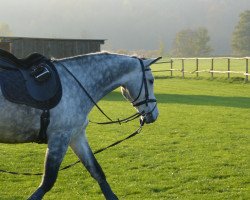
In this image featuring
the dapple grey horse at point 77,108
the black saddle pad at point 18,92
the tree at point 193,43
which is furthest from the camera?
the tree at point 193,43

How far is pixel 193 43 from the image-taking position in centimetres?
15850

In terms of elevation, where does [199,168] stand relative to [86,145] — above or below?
below

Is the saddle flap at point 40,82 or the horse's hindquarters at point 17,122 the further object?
the saddle flap at point 40,82

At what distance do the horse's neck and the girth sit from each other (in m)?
0.43

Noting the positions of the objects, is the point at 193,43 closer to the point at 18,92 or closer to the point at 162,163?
the point at 162,163

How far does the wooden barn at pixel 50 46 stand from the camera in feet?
108

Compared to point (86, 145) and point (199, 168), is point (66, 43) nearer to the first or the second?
point (199, 168)

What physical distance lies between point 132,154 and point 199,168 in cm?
215

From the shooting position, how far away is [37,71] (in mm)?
6156

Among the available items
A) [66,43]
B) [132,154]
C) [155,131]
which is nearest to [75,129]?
[132,154]

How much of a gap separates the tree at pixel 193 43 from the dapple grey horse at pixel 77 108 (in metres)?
144

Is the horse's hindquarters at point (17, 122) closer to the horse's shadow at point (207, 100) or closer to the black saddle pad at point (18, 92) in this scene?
the black saddle pad at point (18, 92)

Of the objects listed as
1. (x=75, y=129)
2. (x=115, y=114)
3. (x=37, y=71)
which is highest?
(x=37, y=71)

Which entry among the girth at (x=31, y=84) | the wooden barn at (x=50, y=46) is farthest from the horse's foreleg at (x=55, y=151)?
the wooden barn at (x=50, y=46)
